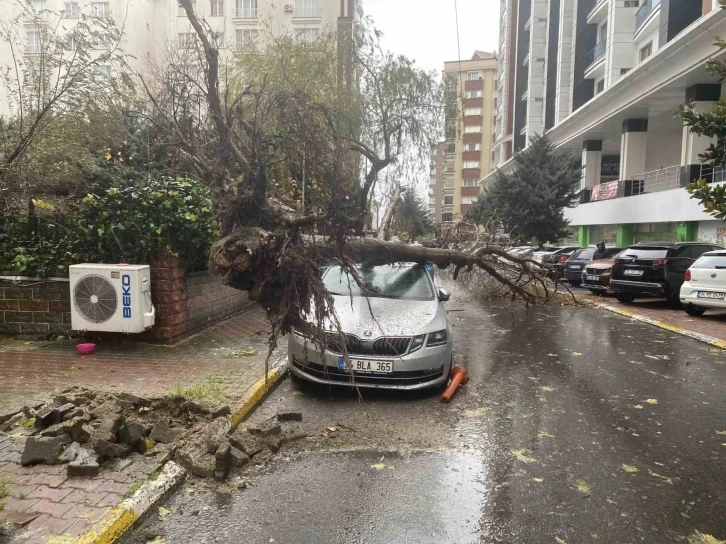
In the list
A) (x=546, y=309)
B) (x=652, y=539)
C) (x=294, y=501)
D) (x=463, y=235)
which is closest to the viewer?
(x=652, y=539)

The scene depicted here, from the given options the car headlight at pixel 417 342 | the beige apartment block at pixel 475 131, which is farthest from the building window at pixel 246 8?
the beige apartment block at pixel 475 131

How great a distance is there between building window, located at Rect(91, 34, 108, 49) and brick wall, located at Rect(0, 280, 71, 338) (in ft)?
13.5

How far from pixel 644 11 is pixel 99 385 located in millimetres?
29275

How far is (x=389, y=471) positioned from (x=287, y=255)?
216cm

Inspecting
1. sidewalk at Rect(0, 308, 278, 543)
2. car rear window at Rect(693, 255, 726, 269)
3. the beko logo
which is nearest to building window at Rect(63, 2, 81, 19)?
the beko logo

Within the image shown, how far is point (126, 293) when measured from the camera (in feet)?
21.6

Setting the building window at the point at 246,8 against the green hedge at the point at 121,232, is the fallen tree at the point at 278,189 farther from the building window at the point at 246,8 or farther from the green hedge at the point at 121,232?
the building window at the point at 246,8

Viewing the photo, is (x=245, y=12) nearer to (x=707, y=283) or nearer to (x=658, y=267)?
(x=658, y=267)

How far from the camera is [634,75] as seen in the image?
20.8 metres

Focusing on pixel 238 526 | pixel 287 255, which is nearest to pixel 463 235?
pixel 287 255

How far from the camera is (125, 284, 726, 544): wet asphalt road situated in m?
3.01

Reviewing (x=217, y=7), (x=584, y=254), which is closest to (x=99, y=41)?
(x=584, y=254)

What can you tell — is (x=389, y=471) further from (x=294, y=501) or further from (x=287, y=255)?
(x=287, y=255)

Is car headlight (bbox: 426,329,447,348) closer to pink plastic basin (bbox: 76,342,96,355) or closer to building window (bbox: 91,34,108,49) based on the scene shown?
pink plastic basin (bbox: 76,342,96,355)
